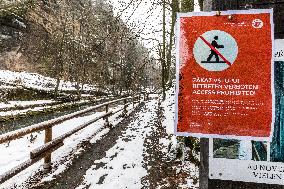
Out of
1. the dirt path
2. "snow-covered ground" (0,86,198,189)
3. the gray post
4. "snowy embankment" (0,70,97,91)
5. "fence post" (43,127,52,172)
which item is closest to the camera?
the gray post

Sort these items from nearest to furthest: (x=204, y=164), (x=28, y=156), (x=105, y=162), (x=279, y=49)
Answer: (x=279, y=49) < (x=204, y=164) < (x=105, y=162) < (x=28, y=156)

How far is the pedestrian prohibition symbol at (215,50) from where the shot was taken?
83.1 inches

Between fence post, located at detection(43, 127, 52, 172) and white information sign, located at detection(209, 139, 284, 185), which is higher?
white information sign, located at detection(209, 139, 284, 185)

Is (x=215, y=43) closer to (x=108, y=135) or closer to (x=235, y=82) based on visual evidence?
(x=235, y=82)

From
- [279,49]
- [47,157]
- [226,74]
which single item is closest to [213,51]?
[226,74]

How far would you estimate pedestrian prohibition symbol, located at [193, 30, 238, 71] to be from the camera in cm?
211

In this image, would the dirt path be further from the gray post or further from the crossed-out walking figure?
the crossed-out walking figure

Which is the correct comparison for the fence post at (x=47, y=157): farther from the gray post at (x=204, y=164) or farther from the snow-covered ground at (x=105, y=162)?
the gray post at (x=204, y=164)

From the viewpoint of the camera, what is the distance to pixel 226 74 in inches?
83.4

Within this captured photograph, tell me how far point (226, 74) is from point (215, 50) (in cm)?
18

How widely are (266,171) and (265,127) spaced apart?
0.29 meters

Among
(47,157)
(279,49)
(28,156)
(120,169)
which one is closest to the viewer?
(279,49)

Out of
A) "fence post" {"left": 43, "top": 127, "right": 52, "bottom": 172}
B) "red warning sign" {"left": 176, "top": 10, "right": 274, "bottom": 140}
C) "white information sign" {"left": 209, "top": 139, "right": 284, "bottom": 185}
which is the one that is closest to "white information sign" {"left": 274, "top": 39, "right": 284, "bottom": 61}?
"red warning sign" {"left": 176, "top": 10, "right": 274, "bottom": 140}

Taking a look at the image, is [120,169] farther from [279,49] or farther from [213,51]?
[279,49]
